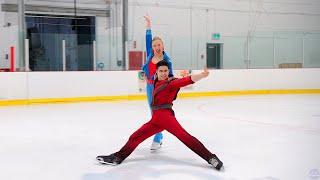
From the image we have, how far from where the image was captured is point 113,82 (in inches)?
429

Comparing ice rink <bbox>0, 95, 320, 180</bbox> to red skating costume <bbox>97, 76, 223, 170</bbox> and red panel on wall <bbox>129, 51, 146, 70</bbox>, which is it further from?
red panel on wall <bbox>129, 51, 146, 70</bbox>

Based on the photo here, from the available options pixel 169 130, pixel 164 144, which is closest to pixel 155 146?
pixel 164 144

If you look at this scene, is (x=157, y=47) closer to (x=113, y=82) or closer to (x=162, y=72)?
(x=162, y=72)

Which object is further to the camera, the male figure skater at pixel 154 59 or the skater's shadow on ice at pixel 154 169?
the male figure skater at pixel 154 59

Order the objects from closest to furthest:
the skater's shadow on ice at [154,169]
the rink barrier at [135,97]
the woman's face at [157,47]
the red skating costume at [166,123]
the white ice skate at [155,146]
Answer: the skater's shadow on ice at [154,169] → the red skating costume at [166,123] → the woman's face at [157,47] → the white ice skate at [155,146] → the rink barrier at [135,97]

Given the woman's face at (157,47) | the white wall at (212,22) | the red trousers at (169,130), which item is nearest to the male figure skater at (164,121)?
the red trousers at (169,130)

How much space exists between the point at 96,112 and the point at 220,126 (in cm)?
281

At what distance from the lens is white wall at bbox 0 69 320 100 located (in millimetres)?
9814

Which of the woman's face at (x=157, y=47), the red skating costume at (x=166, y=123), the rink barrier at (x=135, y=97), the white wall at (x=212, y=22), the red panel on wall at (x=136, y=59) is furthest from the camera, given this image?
the white wall at (x=212, y=22)

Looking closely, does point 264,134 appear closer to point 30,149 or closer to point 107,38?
point 30,149

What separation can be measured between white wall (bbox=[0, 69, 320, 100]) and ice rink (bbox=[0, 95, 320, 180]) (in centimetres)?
102

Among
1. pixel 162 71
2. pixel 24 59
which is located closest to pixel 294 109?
pixel 162 71

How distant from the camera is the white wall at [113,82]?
32.2ft

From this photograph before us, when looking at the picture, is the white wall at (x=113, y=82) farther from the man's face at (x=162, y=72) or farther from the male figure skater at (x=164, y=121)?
the man's face at (x=162, y=72)
